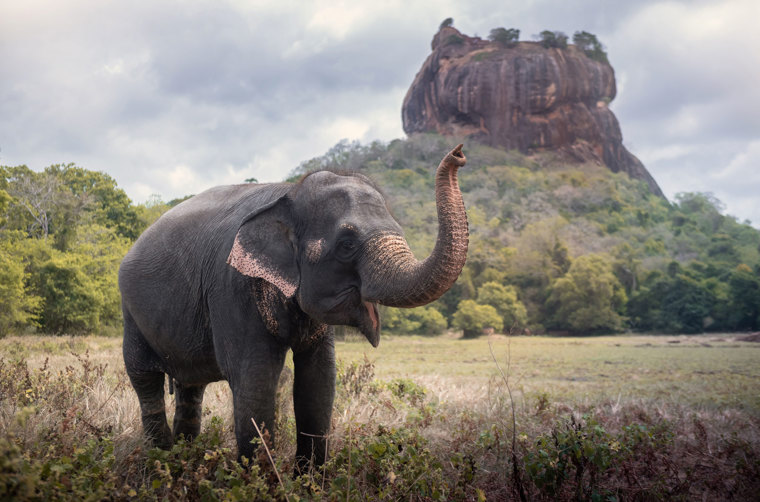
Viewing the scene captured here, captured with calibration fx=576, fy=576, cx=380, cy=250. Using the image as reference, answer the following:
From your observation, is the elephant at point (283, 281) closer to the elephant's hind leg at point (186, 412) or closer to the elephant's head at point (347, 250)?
the elephant's head at point (347, 250)

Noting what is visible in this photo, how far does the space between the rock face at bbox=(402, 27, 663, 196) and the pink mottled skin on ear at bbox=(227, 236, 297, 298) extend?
98.4 metres

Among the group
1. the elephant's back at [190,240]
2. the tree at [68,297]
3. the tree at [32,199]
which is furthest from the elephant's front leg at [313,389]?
the tree at [68,297]

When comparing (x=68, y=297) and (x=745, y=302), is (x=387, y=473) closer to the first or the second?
(x=68, y=297)

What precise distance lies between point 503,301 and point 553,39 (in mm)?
84577

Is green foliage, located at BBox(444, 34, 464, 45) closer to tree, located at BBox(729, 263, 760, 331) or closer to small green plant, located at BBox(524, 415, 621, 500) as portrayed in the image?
tree, located at BBox(729, 263, 760, 331)

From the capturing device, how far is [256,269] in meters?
3.60

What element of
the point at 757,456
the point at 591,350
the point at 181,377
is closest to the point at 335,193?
the point at 181,377

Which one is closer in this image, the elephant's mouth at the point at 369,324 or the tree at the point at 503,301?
the elephant's mouth at the point at 369,324

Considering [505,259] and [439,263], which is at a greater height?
[505,259]

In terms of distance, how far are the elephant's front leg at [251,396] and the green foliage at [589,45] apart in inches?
4641

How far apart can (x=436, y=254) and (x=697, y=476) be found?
295 centimetres

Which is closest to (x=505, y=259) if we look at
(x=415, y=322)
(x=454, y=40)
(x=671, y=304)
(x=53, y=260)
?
(x=415, y=322)

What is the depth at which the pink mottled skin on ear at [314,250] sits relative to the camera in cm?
355

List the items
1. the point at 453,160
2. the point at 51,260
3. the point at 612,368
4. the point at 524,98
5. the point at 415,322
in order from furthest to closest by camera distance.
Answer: the point at 524,98, the point at 415,322, the point at 51,260, the point at 612,368, the point at 453,160
